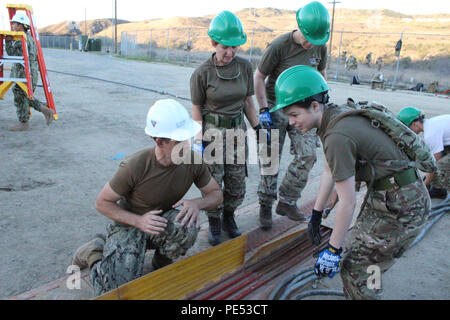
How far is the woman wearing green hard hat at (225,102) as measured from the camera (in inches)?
114

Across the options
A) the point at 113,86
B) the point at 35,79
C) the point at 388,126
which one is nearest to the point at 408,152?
the point at 388,126

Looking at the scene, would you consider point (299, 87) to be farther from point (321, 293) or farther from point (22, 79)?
point (22, 79)

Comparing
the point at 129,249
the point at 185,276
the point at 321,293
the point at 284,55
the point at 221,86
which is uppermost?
the point at 284,55

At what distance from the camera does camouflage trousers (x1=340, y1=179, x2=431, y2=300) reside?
6.78ft

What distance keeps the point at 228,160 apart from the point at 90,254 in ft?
4.34

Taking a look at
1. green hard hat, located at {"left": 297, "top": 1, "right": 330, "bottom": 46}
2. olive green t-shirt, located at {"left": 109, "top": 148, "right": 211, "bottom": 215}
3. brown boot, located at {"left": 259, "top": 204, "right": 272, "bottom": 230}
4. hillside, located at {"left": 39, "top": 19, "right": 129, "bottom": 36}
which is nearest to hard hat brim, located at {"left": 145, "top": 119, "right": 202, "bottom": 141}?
olive green t-shirt, located at {"left": 109, "top": 148, "right": 211, "bottom": 215}

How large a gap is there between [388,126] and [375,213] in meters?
0.54

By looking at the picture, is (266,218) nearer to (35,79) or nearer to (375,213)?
(375,213)

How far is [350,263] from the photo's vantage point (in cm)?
219

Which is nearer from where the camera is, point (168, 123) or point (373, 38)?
point (168, 123)

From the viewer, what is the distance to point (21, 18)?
6289mm

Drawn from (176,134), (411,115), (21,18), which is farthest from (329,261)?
(21,18)

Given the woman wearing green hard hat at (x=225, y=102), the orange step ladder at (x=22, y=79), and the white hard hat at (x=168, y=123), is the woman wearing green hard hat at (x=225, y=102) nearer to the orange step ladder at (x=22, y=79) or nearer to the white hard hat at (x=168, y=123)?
the white hard hat at (x=168, y=123)

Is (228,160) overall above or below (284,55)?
below
